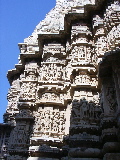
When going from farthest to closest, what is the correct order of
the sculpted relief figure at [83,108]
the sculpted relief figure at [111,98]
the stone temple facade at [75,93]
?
the sculpted relief figure at [83,108], the sculpted relief figure at [111,98], the stone temple facade at [75,93]

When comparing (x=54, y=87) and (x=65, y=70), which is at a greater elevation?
Result: (x=65, y=70)

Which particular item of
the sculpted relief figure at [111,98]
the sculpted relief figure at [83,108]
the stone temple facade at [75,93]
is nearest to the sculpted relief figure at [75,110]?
the stone temple facade at [75,93]

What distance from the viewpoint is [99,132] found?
8.29 m

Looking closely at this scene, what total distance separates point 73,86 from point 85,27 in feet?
12.2

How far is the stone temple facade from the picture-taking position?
8.01 m

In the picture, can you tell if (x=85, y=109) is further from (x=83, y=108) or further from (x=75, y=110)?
(x=75, y=110)

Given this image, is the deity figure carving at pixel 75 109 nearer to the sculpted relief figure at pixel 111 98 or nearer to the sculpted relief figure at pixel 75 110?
the sculpted relief figure at pixel 75 110

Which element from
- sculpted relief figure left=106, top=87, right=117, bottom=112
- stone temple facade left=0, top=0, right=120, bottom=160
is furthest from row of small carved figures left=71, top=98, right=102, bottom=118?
sculpted relief figure left=106, top=87, right=117, bottom=112

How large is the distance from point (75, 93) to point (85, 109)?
104 centimetres

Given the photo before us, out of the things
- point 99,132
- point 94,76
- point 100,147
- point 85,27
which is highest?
point 85,27

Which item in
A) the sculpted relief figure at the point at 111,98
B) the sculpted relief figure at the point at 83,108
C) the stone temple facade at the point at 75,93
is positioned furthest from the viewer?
the sculpted relief figure at the point at 83,108

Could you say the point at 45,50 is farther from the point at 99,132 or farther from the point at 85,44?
the point at 99,132

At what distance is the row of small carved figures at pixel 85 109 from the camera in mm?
8867

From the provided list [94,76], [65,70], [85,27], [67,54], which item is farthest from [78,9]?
[94,76]
